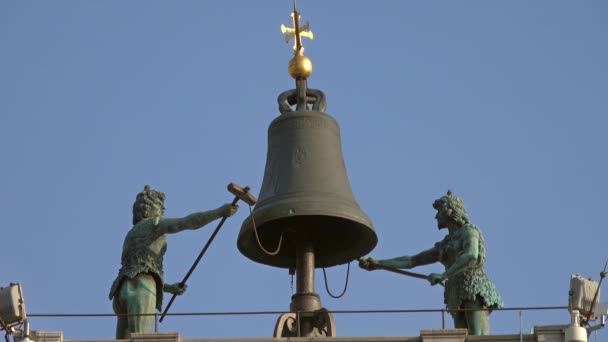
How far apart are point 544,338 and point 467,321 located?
7.67ft

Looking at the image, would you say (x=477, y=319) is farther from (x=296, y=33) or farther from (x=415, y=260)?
(x=296, y=33)

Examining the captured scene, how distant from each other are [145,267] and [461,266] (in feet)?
16.6

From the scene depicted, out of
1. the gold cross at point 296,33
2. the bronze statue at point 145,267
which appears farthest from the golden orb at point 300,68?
the bronze statue at point 145,267

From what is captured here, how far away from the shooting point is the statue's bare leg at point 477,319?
42938 mm

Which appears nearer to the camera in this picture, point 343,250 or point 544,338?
point 544,338

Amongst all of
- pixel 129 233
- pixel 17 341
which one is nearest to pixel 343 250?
pixel 129 233

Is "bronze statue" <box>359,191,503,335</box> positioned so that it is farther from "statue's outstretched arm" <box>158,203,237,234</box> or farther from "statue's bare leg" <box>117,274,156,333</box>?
"statue's bare leg" <box>117,274,156,333</box>

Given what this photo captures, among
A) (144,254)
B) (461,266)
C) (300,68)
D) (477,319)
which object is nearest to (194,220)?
(144,254)

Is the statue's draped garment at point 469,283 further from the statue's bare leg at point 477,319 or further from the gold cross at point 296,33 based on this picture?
the gold cross at point 296,33

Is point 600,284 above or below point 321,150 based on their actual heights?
below

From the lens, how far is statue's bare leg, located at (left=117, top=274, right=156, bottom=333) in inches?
1706

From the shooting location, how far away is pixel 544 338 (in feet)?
135

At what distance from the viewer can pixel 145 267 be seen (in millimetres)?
43719

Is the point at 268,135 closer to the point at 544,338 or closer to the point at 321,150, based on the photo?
the point at 321,150
